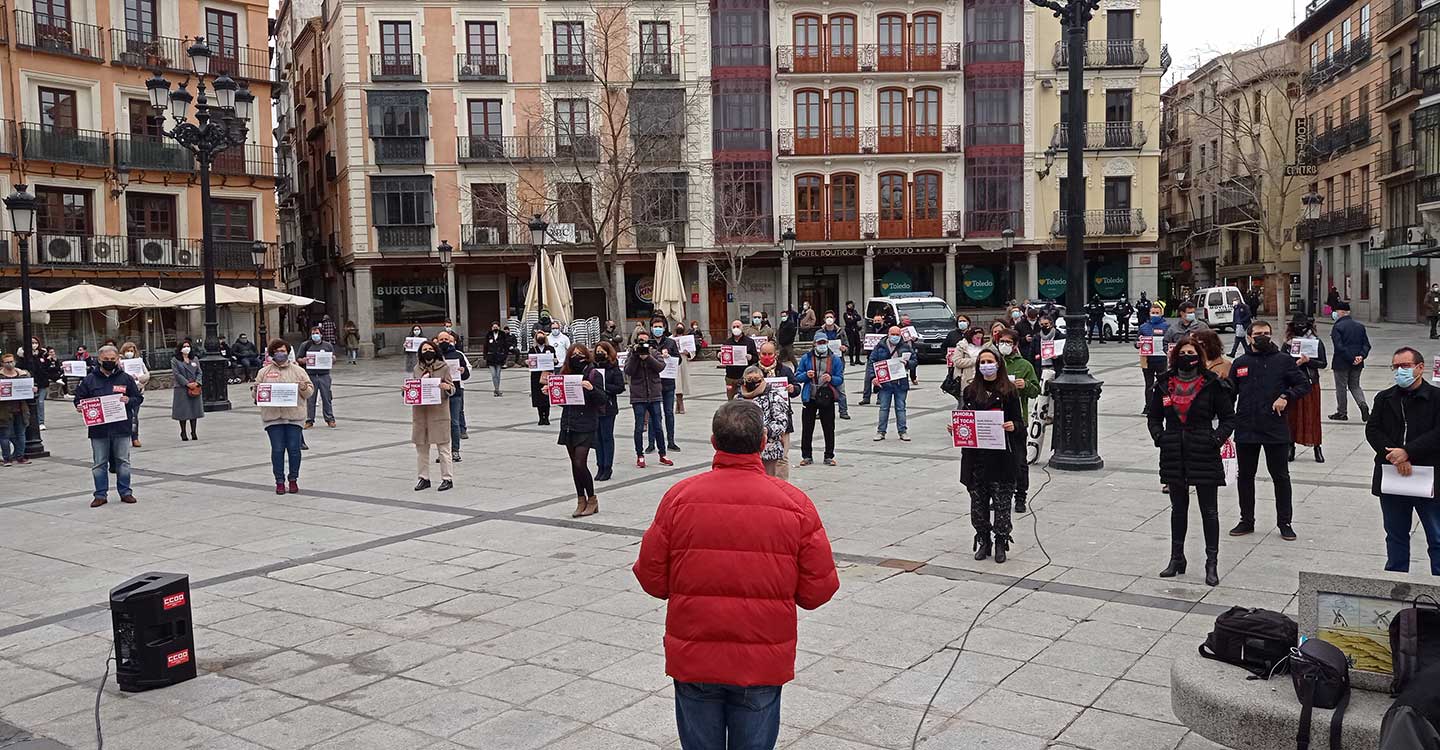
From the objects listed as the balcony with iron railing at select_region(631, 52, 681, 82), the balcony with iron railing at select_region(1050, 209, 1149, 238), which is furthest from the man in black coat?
the balcony with iron railing at select_region(1050, 209, 1149, 238)

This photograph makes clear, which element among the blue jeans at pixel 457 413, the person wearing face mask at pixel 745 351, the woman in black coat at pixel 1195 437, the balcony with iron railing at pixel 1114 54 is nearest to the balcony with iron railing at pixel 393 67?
the balcony with iron railing at pixel 1114 54

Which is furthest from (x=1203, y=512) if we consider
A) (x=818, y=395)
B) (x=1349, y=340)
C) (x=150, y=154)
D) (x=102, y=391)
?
(x=150, y=154)

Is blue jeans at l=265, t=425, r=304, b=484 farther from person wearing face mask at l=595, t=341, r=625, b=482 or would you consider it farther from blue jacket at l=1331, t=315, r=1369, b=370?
blue jacket at l=1331, t=315, r=1369, b=370

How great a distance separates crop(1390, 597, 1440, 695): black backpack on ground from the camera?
4.23m

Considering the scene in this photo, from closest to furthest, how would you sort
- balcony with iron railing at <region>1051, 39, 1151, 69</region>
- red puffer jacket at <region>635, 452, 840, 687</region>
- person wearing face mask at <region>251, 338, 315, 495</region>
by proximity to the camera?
red puffer jacket at <region>635, 452, 840, 687</region> → person wearing face mask at <region>251, 338, 315, 495</region> → balcony with iron railing at <region>1051, 39, 1151, 69</region>

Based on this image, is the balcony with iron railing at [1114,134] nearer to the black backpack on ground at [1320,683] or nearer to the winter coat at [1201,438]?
the winter coat at [1201,438]

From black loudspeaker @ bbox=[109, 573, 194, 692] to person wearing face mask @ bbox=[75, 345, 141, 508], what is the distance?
6.44 m

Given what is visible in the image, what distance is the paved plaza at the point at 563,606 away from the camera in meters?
5.59

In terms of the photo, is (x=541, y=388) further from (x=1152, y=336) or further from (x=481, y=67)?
(x=481, y=67)

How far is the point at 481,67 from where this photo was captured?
145 ft

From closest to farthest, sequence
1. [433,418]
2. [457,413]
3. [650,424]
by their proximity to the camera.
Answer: [433,418], [650,424], [457,413]

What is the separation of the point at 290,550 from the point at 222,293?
26.1m

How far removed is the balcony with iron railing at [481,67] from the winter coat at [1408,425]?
4064 cm

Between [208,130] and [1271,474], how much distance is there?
1998 cm
